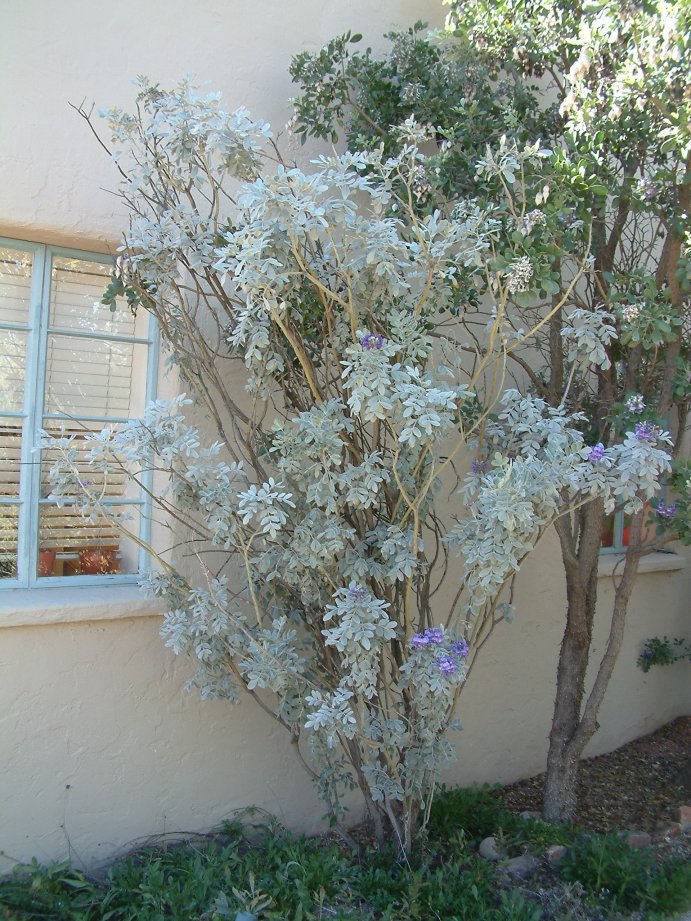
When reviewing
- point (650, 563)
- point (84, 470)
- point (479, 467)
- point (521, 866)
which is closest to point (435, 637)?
point (479, 467)

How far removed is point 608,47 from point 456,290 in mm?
1339

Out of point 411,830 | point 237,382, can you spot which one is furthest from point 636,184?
point 411,830

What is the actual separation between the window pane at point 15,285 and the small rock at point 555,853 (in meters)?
3.43

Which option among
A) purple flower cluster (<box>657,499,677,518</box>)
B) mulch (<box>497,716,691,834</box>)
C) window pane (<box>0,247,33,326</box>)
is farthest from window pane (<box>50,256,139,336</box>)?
mulch (<box>497,716,691,834</box>)

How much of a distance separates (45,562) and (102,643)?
461 mm

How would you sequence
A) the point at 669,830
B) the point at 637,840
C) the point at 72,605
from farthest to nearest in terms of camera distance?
the point at 669,830 < the point at 637,840 < the point at 72,605

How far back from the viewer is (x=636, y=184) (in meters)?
3.89

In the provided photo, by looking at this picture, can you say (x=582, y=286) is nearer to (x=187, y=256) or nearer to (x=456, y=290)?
(x=456, y=290)

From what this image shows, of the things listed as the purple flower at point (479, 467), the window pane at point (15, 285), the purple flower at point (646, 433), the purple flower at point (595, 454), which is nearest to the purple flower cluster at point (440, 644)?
the purple flower at point (479, 467)

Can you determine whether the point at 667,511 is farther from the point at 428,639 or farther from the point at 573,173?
the point at 573,173

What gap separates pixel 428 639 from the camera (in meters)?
3.19

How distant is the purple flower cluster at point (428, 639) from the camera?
3.18 m

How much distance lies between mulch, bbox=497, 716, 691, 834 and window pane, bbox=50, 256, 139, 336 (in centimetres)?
347

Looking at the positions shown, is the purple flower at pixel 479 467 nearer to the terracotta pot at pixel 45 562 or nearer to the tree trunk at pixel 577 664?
the tree trunk at pixel 577 664
